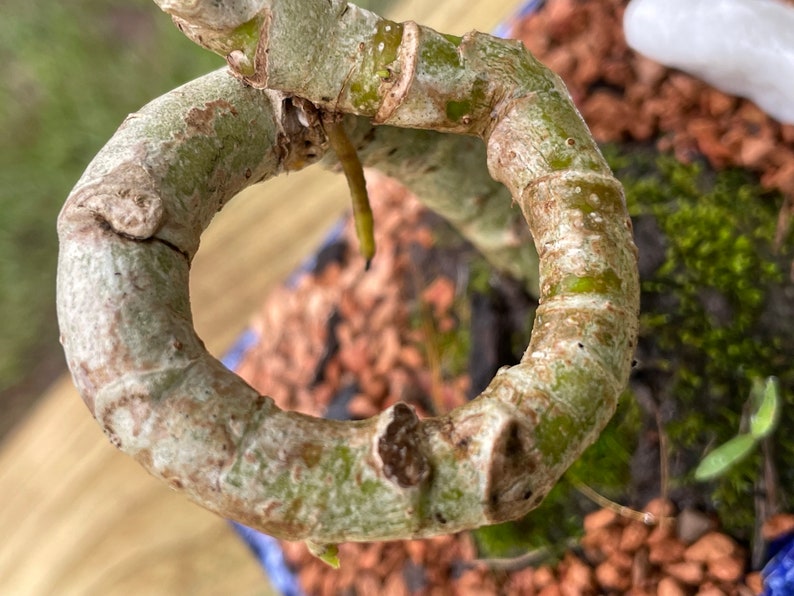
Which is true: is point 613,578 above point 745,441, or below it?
below

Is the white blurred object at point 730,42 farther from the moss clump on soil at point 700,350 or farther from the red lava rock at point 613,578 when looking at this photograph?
the red lava rock at point 613,578

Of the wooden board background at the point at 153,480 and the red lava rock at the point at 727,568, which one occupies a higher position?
the red lava rock at the point at 727,568

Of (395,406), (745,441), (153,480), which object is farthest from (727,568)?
(153,480)

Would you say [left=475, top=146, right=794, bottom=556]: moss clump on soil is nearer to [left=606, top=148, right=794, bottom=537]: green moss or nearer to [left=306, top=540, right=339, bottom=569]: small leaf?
[left=606, top=148, right=794, bottom=537]: green moss

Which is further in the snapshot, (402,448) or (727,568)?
(727,568)

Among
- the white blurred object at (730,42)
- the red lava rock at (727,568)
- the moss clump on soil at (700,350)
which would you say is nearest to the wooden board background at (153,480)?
the white blurred object at (730,42)

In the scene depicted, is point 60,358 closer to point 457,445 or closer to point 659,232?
point 659,232

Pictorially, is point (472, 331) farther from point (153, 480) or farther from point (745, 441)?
point (153, 480)
